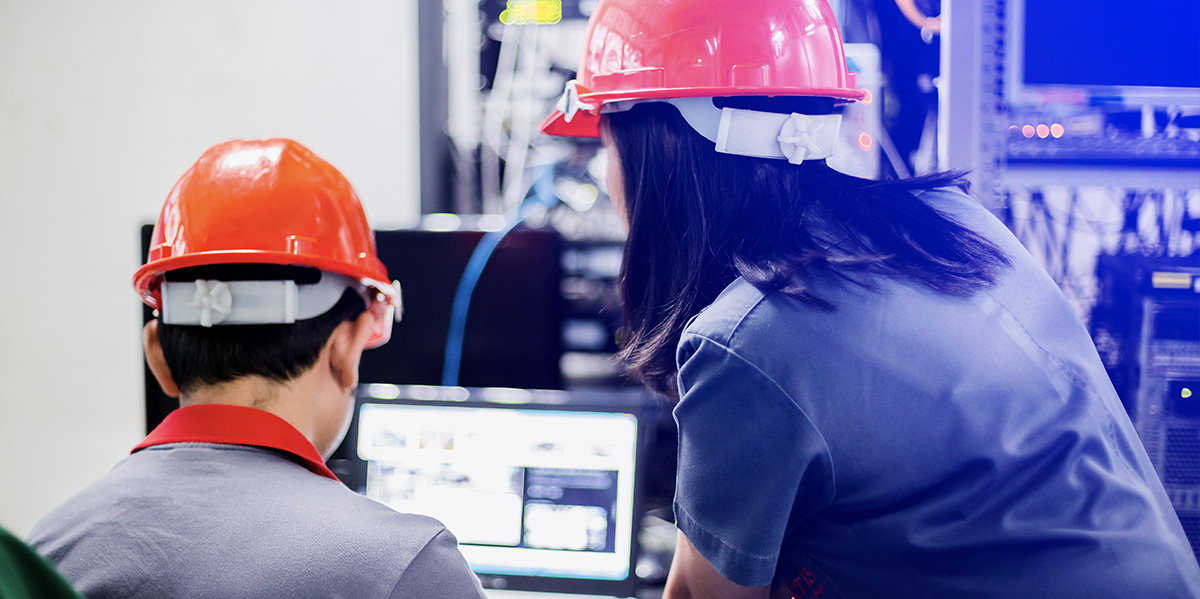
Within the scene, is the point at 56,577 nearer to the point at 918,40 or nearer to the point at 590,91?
the point at 590,91

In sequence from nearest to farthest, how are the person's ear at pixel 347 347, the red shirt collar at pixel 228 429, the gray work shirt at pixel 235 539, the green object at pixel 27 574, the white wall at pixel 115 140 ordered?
the green object at pixel 27 574 < the gray work shirt at pixel 235 539 < the red shirt collar at pixel 228 429 < the person's ear at pixel 347 347 < the white wall at pixel 115 140

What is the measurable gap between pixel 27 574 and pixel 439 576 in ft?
1.51

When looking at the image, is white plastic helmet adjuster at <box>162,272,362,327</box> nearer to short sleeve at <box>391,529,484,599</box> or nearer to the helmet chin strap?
short sleeve at <box>391,529,484,599</box>

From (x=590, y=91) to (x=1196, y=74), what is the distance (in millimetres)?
1037

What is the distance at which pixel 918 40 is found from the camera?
1.54 metres

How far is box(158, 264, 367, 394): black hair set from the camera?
0.81m

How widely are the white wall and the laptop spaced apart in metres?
0.71

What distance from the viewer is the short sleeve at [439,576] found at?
2.25 ft

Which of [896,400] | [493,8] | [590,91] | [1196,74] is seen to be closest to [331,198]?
[590,91]

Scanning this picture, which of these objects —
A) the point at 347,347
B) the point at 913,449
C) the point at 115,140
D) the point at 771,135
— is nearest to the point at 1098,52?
the point at 771,135

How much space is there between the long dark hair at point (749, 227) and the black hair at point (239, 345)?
351mm

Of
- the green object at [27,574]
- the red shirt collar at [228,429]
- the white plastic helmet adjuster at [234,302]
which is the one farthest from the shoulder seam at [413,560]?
the green object at [27,574]

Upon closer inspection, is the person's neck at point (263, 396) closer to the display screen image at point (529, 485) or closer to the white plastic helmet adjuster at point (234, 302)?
the white plastic helmet adjuster at point (234, 302)

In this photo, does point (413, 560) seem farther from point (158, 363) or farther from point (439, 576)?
point (158, 363)
